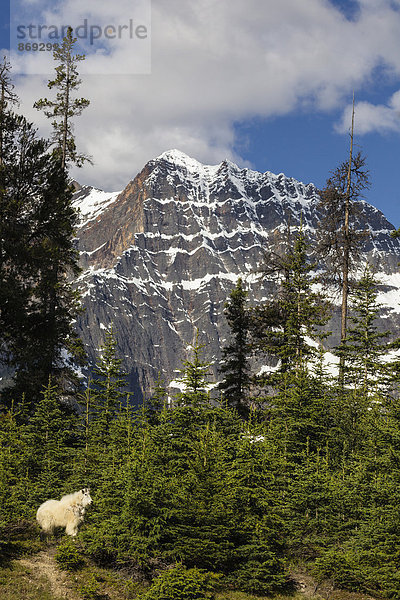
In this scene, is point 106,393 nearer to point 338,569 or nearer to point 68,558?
point 68,558

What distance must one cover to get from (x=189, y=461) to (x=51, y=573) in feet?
11.4

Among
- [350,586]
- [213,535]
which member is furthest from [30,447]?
[350,586]

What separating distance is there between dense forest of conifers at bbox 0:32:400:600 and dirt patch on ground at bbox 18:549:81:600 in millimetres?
694

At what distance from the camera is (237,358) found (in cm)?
2462

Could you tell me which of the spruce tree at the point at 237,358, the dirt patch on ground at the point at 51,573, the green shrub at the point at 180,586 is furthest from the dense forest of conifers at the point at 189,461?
the spruce tree at the point at 237,358

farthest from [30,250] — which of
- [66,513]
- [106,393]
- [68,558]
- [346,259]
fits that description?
[346,259]

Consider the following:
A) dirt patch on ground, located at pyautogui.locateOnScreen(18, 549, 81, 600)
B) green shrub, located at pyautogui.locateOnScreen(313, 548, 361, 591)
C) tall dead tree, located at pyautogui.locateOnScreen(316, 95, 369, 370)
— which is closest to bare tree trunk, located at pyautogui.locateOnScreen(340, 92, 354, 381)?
tall dead tree, located at pyautogui.locateOnScreen(316, 95, 369, 370)

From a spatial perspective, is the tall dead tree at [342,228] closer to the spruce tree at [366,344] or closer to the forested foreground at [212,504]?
the spruce tree at [366,344]

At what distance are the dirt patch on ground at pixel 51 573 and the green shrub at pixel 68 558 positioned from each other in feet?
0.40

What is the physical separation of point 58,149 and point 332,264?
15.7 metres

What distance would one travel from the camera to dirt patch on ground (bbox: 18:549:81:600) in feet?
29.1

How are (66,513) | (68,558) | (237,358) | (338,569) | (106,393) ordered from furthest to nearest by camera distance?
1. (237,358)
2. (106,393)
3. (66,513)
4. (338,569)
5. (68,558)

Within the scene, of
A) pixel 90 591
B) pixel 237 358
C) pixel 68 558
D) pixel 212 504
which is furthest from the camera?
pixel 237 358

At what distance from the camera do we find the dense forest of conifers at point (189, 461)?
32.4 feet
